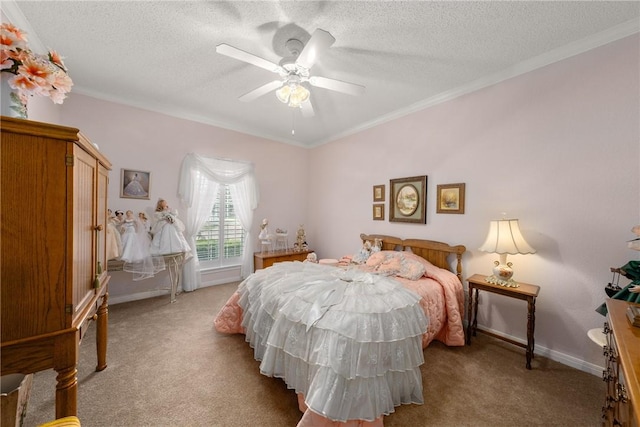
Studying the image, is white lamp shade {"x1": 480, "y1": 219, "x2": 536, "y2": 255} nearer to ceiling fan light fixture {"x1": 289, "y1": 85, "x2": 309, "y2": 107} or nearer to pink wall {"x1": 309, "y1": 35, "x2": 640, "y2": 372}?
pink wall {"x1": 309, "y1": 35, "x2": 640, "y2": 372}

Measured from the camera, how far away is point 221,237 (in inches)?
179

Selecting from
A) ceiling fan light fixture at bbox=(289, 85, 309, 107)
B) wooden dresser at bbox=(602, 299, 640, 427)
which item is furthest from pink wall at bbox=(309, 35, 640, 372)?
ceiling fan light fixture at bbox=(289, 85, 309, 107)

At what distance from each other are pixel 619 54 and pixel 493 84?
0.91 m

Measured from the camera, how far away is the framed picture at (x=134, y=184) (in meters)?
3.48

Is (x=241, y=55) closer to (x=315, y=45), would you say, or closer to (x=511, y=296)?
(x=315, y=45)

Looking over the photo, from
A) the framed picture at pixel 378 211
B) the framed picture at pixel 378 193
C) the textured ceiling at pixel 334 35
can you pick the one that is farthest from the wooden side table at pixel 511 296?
the textured ceiling at pixel 334 35

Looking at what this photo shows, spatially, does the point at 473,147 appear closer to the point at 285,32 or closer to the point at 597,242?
the point at 597,242

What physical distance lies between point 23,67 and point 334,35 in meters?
2.03

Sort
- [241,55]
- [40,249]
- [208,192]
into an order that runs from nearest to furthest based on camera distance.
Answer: [40,249], [241,55], [208,192]

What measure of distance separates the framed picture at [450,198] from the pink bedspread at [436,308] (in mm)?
791

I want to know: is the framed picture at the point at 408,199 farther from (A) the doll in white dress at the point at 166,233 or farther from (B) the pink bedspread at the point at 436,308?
(A) the doll in white dress at the point at 166,233

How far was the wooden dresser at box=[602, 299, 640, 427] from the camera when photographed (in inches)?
28.2

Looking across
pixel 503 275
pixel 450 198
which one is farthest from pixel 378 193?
pixel 503 275

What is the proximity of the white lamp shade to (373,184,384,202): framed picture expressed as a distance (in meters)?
1.73
